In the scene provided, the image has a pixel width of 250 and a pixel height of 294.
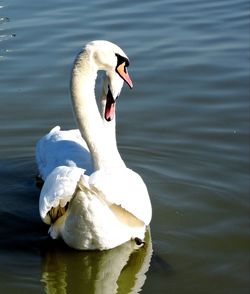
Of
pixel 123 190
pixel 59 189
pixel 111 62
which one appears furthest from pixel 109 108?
pixel 59 189

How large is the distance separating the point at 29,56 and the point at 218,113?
11.3ft

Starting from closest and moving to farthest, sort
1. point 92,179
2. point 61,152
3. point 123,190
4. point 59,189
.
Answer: point 59,189, point 92,179, point 123,190, point 61,152

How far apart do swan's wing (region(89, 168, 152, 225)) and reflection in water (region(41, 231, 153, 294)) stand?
39 centimetres

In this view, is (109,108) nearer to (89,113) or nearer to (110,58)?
(89,113)

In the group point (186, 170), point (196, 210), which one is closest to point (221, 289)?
point (196, 210)

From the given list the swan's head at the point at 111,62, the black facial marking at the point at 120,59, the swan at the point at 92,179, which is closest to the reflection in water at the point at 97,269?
the swan at the point at 92,179

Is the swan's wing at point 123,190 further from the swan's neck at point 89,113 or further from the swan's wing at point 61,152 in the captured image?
the swan's wing at point 61,152

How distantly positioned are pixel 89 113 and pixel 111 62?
1.49 ft

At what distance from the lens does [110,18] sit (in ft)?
42.7

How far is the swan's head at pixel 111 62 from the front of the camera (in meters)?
6.56

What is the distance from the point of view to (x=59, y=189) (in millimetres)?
5449

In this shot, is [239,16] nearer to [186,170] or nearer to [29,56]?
[29,56]

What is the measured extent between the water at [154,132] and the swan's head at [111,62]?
41.2 inches

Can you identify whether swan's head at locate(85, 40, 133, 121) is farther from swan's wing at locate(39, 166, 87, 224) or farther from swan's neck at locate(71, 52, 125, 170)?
swan's wing at locate(39, 166, 87, 224)
